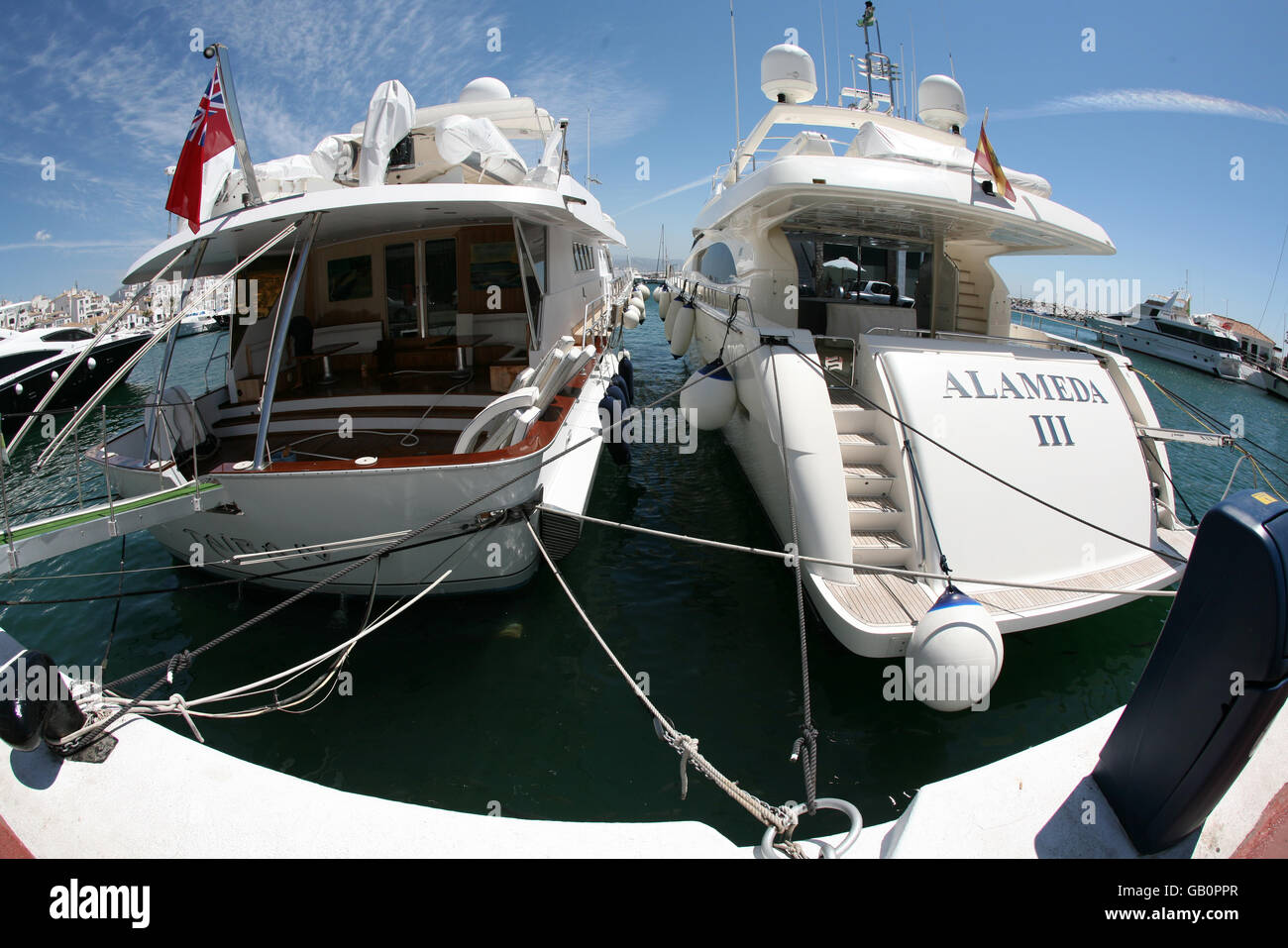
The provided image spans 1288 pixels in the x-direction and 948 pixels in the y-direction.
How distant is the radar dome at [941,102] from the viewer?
988 centimetres

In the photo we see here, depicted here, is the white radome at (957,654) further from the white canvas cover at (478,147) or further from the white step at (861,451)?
the white canvas cover at (478,147)

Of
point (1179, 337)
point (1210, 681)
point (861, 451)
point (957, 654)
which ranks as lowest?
point (957, 654)

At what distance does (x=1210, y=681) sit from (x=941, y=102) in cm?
1078

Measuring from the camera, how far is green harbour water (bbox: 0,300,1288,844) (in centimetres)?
411

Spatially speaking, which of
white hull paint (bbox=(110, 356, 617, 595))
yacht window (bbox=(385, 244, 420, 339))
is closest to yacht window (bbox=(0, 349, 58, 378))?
yacht window (bbox=(385, 244, 420, 339))

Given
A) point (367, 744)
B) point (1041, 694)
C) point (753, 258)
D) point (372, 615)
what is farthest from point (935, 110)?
point (367, 744)

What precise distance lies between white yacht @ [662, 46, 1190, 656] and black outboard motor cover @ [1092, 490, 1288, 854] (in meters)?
1.76

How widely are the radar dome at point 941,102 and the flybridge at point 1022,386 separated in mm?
6226

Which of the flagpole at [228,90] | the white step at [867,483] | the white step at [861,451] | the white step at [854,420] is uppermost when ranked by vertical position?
the flagpole at [228,90]

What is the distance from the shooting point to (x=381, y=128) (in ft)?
19.6

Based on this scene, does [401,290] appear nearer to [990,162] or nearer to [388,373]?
[388,373]

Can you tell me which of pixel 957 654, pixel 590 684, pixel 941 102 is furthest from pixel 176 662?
pixel 941 102

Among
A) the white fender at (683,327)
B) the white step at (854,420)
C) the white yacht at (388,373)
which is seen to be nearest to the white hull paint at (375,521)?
the white yacht at (388,373)

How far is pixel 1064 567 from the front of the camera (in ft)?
16.6
